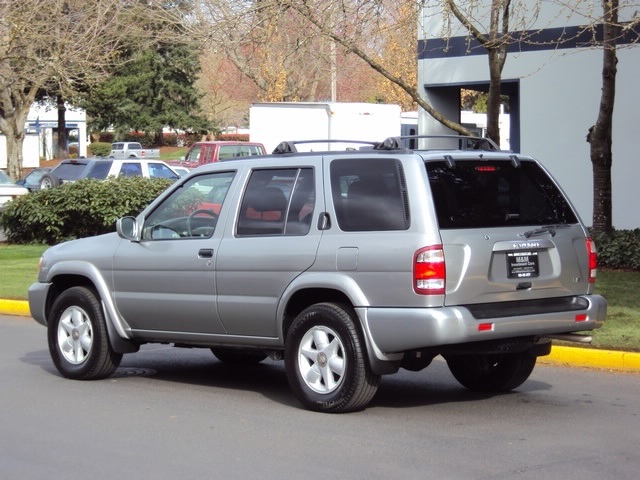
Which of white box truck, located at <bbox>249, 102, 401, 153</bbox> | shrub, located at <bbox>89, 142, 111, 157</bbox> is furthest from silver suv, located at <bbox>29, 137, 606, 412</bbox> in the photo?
shrub, located at <bbox>89, 142, 111, 157</bbox>

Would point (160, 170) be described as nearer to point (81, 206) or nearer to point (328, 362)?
point (81, 206)

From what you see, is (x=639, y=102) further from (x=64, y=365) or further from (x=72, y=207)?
(x=64, y=365)

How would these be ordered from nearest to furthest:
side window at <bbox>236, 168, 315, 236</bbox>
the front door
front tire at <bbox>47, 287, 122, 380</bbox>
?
side window at <bbox>236, 168, 315, 236</bbox>
the front door
front tire at <bbox>47, 287, 122, 380</bbox>

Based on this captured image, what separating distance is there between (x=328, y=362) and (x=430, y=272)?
107cm

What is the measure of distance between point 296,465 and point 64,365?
3690mm

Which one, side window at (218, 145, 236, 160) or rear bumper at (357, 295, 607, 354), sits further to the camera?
side window at (218, 145, 236, 160)

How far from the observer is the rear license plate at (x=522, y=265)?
24.5 feet

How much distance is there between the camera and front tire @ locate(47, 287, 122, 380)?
9.11m

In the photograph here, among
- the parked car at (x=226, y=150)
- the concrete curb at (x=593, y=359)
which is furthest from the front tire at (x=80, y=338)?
the parked car at (x=226, y=150)

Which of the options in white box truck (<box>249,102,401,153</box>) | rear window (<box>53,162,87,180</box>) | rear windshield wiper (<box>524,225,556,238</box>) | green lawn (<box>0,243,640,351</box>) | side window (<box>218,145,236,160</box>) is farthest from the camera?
white box truck (<box>249,102,401,153</box>)

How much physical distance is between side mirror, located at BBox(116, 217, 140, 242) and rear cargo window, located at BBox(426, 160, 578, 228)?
2.72 meters

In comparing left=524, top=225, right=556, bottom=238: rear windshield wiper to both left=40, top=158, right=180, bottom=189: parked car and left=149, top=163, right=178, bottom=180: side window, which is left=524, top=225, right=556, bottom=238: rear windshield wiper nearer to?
left=40, top=158, right=180, bottom=189: parked car

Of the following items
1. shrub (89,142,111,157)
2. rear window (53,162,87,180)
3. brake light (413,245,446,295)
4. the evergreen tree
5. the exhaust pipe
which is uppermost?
the evergreen tree

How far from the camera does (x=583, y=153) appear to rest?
20672 millimetres
